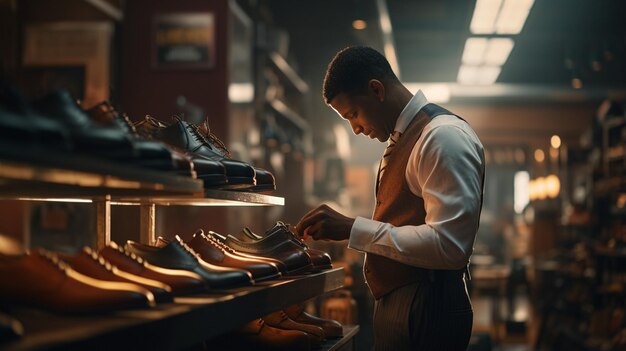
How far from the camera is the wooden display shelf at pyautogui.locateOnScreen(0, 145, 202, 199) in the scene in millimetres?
1252

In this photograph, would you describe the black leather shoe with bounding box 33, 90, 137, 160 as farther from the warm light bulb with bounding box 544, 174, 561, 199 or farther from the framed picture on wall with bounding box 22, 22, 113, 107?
the warm light bulb with bounding box 544, 174, 561, 199

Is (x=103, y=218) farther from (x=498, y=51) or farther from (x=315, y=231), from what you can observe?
(x=498, y=51)

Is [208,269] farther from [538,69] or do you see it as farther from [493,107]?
[493,107]

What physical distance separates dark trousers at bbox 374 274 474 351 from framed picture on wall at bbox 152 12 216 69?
3.72 metres

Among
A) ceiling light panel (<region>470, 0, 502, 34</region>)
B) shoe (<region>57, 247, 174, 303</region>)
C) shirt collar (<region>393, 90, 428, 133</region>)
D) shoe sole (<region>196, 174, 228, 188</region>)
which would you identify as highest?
ceiling light panel (<region>470, 0, 502, 34</region>)

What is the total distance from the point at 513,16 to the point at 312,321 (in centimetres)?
866

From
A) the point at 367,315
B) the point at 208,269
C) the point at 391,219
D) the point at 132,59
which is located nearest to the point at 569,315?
the point at 367,315

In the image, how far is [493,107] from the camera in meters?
17.8

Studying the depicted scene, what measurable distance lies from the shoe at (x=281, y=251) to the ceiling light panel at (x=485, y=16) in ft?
26.2

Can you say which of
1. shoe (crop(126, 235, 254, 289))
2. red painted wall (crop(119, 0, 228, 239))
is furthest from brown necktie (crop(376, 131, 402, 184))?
Answer: red painted wall (crop(119, 0, 228, 239))

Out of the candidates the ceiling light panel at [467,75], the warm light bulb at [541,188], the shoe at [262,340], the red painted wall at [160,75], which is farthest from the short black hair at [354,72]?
the warm light bulb at [541,188]

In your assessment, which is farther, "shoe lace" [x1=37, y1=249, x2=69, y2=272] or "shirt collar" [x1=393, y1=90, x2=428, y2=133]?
"shirt collar" [x1=393, y1=90, x2=428, y2=133]

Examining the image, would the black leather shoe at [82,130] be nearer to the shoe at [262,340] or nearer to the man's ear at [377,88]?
the shoe at [262,340]

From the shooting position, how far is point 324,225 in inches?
95.6
